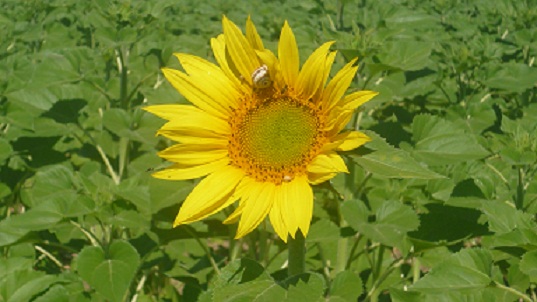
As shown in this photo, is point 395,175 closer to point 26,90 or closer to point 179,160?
point 179,160

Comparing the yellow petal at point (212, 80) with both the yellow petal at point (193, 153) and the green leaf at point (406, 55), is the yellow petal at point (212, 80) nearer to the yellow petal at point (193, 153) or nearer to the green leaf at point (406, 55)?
the yellow petal at point (193, 153)

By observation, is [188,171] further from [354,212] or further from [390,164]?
[354,212]

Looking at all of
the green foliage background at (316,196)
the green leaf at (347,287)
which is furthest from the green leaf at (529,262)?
the green leaf at (347,287)

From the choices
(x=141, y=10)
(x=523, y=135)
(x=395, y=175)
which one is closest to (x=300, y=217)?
(x=395, y=175)

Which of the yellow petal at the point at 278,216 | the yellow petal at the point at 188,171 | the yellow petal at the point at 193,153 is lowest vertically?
the yellow petal at the point at 278,216

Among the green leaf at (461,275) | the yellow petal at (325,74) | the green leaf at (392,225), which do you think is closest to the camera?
the yellow petal at (325,74)

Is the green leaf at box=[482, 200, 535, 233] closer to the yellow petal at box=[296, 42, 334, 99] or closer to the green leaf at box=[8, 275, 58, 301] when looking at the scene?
the yellow petal at box=[296, 42, 334, 99]

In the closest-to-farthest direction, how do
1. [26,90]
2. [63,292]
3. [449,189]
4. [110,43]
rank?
[63,292]
[449,189]
[110,43]
[26,90]
